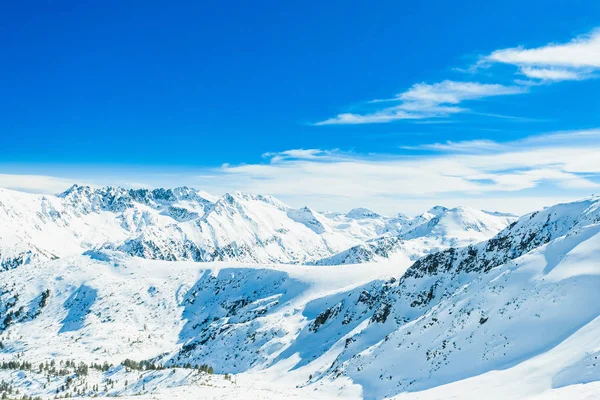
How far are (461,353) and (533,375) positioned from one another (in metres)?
13.5

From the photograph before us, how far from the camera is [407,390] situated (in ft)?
151

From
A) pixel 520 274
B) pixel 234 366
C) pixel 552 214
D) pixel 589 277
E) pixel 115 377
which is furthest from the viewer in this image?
pixel 115 377

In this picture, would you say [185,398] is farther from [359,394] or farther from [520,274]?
[520,274]

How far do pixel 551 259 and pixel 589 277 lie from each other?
10.9 m

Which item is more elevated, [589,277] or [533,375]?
[589,277]

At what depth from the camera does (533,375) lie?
110ft

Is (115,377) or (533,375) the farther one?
(115,377)

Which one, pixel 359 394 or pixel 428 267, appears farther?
pixel 428 267

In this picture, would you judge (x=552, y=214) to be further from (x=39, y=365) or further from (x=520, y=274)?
(x=39, y=365)

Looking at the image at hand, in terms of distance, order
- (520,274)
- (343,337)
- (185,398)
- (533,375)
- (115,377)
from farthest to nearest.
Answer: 1. (115,377)
2. (343,337)
3. (520,274)
4. (185,398)
5. (533,375)

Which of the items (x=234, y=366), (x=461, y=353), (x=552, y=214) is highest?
(x=552, y=214)

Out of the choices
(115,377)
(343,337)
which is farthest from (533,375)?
(115,377)

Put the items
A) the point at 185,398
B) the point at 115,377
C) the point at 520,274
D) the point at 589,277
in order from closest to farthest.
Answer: the point at 589,277 → the point at 185,398 → the point at 520,274 → the point at 115,377

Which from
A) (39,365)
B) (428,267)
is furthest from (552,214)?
(39,365)
